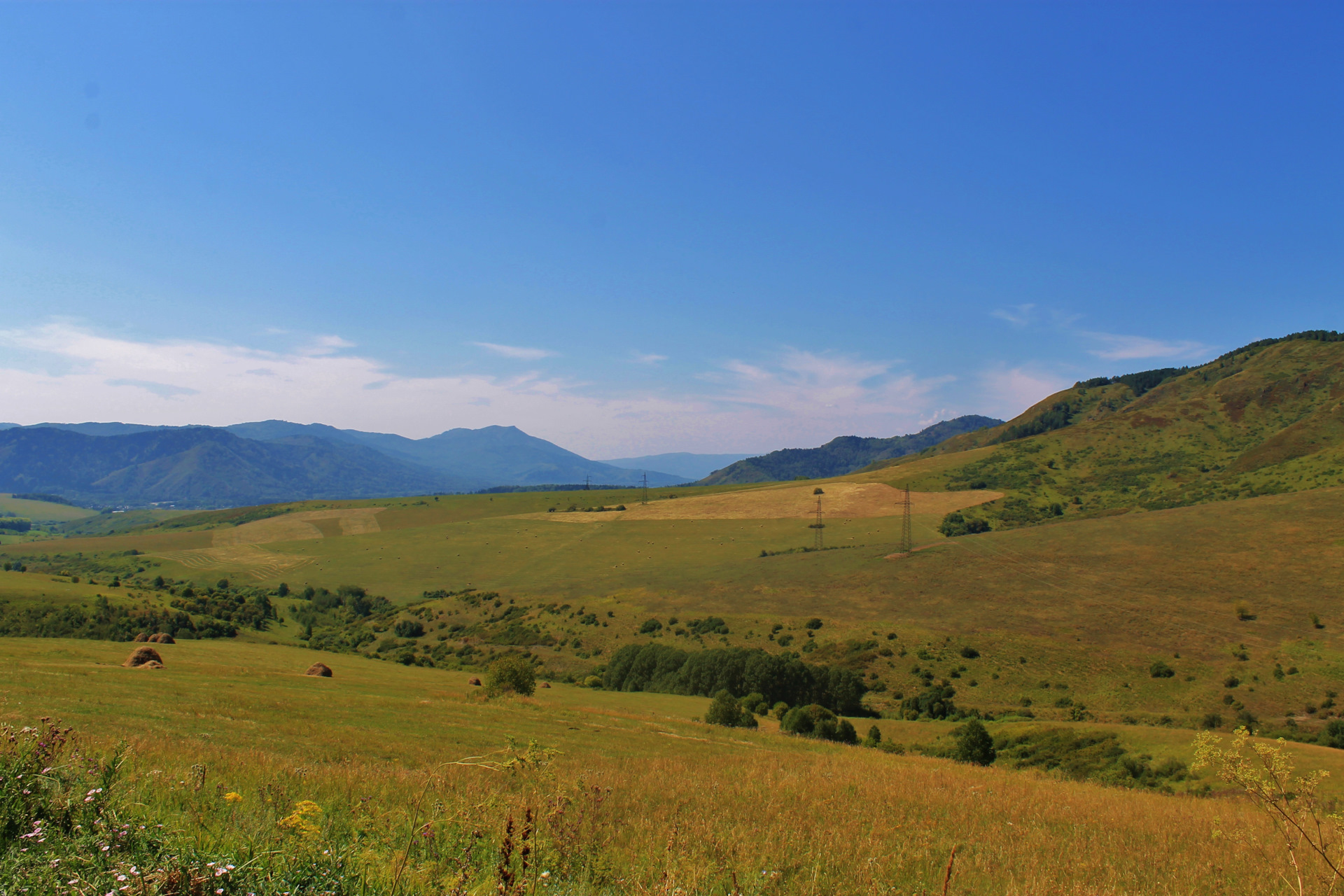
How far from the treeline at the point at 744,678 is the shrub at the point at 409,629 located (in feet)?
170

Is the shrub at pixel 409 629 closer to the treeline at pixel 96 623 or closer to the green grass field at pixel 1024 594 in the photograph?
the green grass field at pixel 1024 594

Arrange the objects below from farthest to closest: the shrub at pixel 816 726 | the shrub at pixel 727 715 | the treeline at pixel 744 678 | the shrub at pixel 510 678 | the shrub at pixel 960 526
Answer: the shrub at pixel 960 526 → the treeline at pixel 744 678 → the shrub at pixel 510 678 → the shrub at pixel 816 726 → the shrub at pixel 727 715

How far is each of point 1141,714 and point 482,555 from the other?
462 ft

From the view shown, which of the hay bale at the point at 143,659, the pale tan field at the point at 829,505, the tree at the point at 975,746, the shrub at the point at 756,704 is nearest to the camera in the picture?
the tree at the point at 975,746

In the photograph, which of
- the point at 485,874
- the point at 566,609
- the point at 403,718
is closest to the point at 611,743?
the point at 403,718

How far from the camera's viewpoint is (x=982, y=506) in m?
166

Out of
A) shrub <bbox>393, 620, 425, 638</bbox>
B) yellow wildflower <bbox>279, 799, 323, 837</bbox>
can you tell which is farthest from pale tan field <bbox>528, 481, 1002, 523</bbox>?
yellow wildflower <bbox>279, 799, 323, 837</bbox>

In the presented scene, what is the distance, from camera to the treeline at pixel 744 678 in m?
70.8

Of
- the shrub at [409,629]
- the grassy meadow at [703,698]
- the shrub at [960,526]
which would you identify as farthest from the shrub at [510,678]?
→ the shrub at [960,526]

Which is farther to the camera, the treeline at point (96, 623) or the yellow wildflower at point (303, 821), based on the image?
the treeline at point (96, 623)

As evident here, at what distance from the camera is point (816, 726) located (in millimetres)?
47438

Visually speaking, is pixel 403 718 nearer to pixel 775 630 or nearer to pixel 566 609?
pixel 775 630

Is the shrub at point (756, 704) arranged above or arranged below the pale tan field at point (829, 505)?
below

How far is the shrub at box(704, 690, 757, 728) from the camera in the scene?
151 feet
